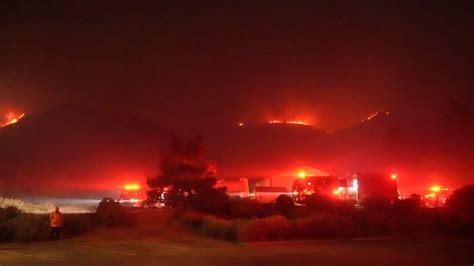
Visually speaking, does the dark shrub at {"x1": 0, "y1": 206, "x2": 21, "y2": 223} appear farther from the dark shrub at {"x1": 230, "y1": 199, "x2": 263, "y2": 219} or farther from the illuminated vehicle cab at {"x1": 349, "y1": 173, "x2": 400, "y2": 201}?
the illuminated vehicle cab at {"x1": 349, "y1": 173, "x2": 400, "y2": 201}

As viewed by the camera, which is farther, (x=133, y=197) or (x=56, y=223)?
(x=133, y=197)

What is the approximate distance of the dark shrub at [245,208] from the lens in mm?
32716

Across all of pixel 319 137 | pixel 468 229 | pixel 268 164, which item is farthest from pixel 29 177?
pixel 468 229

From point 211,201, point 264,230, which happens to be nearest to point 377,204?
point 211,201

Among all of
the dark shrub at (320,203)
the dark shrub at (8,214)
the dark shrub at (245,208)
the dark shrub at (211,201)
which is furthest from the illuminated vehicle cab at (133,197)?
the dark shrub at (8,214)

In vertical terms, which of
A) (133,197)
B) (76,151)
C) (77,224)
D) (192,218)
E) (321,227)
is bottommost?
(321,227)

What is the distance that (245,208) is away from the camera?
110ft

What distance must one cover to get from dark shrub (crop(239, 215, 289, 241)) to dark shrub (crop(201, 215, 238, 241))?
2.88ft

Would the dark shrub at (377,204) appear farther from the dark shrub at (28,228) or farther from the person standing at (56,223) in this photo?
the dark shrub at (28,228)

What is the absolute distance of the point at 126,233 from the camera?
90.3 ft

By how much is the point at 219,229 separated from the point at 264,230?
286cm

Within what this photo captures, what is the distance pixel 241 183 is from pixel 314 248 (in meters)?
31.8

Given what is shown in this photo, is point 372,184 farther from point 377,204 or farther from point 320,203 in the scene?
point 320,203

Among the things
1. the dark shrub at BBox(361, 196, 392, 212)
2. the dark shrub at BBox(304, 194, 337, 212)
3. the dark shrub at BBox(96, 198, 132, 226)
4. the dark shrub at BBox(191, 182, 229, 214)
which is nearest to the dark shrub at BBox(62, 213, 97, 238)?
the dark shrub at BBox(96, 198, 132, 226)
